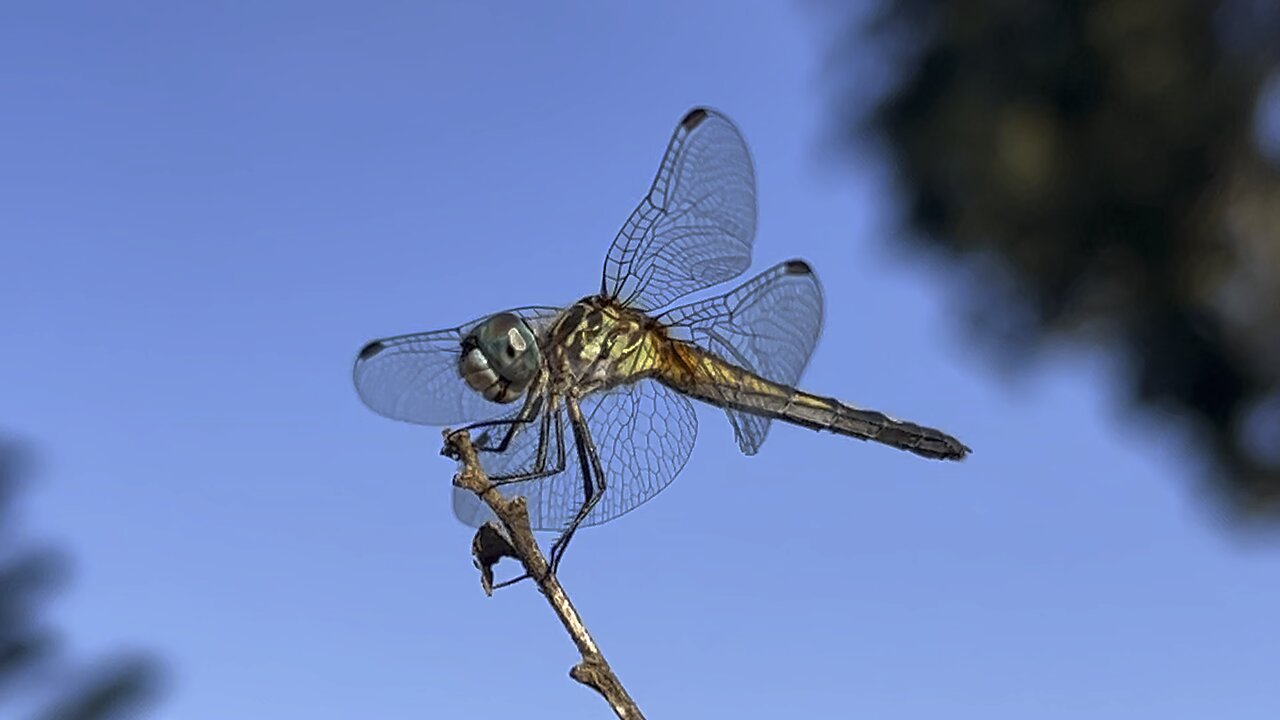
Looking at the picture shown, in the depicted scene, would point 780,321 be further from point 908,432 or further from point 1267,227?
point 1267,227

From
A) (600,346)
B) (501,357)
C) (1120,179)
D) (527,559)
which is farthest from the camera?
Result: (1120,179)

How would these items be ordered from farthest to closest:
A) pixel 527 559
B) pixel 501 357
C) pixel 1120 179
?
pixel 1120 179 < pixel 501 357 < pixel 527 559

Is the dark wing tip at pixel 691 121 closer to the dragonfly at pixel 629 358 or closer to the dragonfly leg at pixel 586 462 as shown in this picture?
the dragonfly at pixel 629 358

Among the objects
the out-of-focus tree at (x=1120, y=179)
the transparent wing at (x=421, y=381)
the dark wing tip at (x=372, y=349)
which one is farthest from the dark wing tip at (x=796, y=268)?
the out-of-focus tree at (x=1120, y=179)

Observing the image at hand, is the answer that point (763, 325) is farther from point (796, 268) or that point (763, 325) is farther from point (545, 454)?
point (545, 454)

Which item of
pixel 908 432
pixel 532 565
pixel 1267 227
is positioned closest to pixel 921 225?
pixel 1267 227

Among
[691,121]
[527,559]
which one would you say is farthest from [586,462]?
[527,559]
